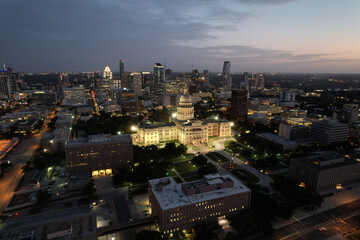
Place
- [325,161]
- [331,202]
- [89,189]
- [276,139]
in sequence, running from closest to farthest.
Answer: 1. [331,202]
2. [89,189]
3. [325,161]
4. [276,139]

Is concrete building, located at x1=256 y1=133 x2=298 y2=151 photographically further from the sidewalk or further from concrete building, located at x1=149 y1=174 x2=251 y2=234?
concrete building, located at x1=149 y1=174 x2=251 y2=234

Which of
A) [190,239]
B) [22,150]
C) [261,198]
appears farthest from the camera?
[22,150]

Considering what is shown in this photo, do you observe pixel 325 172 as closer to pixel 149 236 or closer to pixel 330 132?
pixel 330 132

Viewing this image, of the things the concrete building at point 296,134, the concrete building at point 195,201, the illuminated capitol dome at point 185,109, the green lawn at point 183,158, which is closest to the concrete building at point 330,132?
the concrete building at point 296,134

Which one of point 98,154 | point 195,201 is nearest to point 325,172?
point 195,201

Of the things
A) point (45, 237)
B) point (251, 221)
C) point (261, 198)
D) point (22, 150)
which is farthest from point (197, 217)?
point (22, 150)

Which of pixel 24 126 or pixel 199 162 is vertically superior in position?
pixel 24 126

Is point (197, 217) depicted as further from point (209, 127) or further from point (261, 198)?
point (209, 127)
